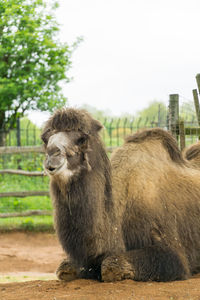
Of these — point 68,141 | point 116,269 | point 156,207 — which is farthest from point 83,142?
point 116,269

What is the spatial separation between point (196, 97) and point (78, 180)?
4.59m

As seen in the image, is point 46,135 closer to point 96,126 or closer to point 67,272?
point 96,126

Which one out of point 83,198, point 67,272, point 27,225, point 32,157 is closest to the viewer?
point 83,198

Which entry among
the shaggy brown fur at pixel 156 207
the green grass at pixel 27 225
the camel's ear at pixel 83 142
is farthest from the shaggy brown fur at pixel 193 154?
the green grass at pixel 27 225

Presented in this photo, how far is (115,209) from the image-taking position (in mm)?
5352

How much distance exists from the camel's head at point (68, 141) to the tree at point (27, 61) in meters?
13.9

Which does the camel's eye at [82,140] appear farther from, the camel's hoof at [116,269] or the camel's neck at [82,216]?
the camel's hoof at [116,269]

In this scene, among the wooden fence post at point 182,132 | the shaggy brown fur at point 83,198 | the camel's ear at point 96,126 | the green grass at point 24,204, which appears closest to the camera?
the shaggy brown fur at point 83,198

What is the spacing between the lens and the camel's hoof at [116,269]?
4.98 metres

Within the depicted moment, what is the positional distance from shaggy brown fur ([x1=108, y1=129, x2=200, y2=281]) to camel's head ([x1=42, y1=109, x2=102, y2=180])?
0.72m

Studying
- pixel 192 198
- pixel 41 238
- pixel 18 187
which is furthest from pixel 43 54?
pixel 192 198

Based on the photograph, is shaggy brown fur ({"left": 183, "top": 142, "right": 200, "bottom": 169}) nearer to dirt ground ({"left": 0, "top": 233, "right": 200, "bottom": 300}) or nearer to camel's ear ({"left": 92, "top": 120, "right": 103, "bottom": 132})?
dirt ground ({"left": 0, "top": 233, "right": 200, "bottom": 300})

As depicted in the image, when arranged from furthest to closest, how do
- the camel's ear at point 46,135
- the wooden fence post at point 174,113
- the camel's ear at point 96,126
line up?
the wooden fence post at point 174,113, the camel's ear at point 96,126, the camel's ear at point 46,135

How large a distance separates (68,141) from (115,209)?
1017 millimetres
